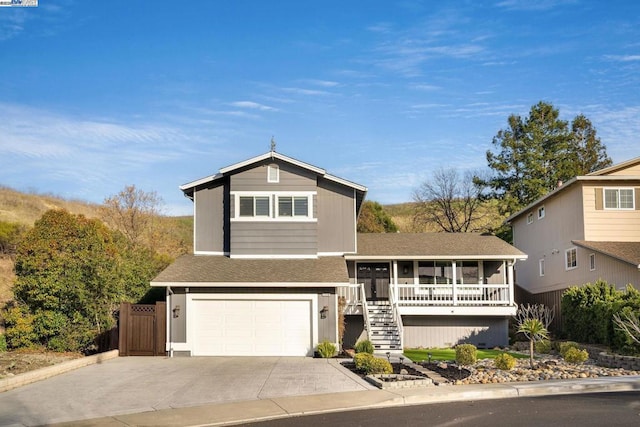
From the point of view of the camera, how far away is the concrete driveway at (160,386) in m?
13.7

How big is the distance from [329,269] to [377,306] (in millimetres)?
3668

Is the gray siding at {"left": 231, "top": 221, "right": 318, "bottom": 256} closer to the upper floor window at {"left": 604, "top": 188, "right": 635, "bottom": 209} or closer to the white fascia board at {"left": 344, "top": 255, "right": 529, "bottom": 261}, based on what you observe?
the white fascia board at {"left": 344, "top": 255, "right": 529, "bottom": 261}

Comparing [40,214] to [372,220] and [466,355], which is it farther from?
[466,355]

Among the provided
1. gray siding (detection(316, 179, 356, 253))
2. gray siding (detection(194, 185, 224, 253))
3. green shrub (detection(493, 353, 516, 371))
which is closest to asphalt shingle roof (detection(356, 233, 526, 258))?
gray siding (detection(316, 179, 356, 253))

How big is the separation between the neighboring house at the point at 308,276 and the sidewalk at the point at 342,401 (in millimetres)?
8362

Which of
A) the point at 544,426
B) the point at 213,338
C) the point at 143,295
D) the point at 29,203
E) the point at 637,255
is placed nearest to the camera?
the point at 544,426

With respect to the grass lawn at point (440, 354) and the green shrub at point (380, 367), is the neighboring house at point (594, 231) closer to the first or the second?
the grass lawn at point (440, 354)

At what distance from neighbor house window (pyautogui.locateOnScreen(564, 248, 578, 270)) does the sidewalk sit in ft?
42.4

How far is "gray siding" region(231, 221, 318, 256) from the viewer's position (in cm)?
2603

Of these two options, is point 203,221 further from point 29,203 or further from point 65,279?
point 29,203

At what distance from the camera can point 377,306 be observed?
2734cm

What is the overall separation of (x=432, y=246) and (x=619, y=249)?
24.2 ft

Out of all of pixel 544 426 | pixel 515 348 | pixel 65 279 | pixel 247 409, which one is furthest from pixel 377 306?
pixel 544 426

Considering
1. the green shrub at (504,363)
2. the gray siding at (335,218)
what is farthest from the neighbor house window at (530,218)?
the green shrub at (504,363)
